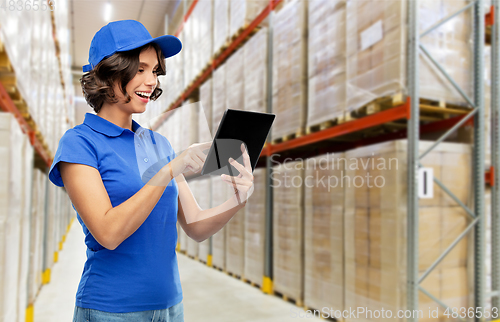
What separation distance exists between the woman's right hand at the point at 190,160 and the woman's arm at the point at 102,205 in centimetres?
7

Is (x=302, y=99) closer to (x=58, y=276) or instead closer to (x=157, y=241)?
(x=157, y=241)

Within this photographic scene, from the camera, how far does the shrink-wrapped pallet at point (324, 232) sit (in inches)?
160

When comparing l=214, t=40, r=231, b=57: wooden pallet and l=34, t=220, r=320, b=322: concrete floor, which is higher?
l=214, t=40, r=231, b=57: wooden pallet

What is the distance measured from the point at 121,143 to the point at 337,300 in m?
3.47

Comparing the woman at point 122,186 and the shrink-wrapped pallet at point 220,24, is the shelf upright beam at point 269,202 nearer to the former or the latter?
the shrink-wrapped pallet at point 220,24

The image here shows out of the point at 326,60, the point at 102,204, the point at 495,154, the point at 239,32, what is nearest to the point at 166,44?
the point at 102,204

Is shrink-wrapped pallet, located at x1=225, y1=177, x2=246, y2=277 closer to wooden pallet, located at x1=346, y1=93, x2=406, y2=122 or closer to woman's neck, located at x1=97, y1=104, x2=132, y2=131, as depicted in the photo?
wooden pallet, located at x1=346, y1=93, x2=406, y2=122

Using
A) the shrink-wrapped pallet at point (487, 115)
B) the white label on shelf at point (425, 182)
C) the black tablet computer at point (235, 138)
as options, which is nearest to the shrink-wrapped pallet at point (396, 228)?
the white label on shelf at point (425, 182)

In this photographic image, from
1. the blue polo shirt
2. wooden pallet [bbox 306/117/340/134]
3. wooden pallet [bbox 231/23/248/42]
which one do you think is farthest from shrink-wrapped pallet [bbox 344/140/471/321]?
wooden pallet [bbox 231/23/248/42]

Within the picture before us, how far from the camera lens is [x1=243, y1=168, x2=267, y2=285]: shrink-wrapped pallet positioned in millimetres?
5715

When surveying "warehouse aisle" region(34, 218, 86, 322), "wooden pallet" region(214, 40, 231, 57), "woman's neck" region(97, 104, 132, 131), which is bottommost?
"warehouse aisle" region(34, 218, 86, 322)

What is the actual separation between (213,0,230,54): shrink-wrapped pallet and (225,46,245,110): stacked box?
1.48ft

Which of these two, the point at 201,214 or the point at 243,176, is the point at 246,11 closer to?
the point at 201,214

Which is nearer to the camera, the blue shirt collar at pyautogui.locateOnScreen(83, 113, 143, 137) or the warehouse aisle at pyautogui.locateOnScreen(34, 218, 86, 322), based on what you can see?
the blue shirt collar at pyautogui.locateOnScreen(83, 113, 143, 137)
